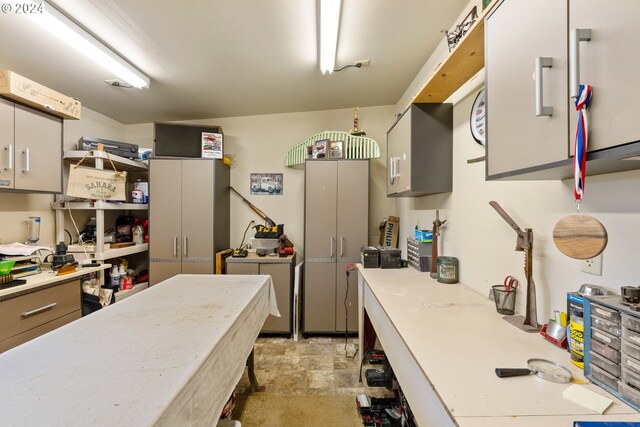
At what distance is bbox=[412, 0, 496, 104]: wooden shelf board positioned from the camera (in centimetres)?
120

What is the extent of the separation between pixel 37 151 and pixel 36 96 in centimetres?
42

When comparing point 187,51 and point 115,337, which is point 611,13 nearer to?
Answer: point 115,337

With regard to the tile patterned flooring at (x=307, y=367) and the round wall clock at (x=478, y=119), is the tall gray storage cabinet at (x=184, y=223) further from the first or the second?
the round wall clock at (x=478, y=119)

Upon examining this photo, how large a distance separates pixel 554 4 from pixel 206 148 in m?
3.16

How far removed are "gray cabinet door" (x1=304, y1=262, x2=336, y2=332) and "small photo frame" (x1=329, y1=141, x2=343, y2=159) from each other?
1262mm

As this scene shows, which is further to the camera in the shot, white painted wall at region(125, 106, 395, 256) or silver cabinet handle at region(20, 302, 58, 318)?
white painted wall at region(125, 106, 395, 256)

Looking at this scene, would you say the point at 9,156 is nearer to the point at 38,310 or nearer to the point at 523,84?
the point at 38,310

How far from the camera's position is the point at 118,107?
10.1 feet

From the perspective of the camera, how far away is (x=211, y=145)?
10.4ft

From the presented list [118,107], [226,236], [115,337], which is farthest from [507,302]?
[118,107]

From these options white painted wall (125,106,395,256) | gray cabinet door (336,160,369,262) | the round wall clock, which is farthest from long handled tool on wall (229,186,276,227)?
the round wall clock

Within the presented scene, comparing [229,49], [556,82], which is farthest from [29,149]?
[556,82]

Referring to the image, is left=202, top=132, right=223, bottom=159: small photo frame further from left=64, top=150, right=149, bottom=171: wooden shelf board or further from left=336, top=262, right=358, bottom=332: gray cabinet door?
left=336, top=262, right=358, bottom=332: gray cabinet door

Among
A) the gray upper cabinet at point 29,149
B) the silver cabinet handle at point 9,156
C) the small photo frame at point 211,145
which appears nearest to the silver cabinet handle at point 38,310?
the gray upper cabinet at point 29,149
